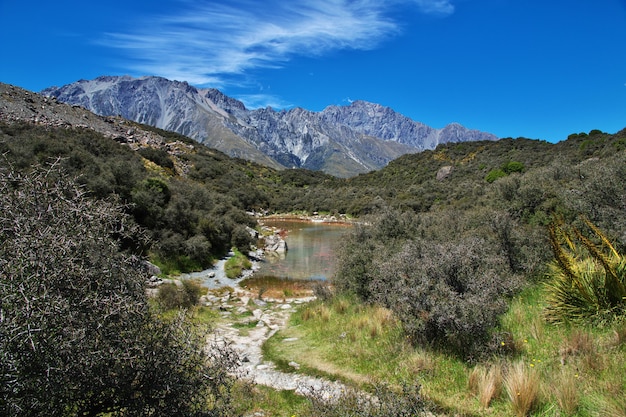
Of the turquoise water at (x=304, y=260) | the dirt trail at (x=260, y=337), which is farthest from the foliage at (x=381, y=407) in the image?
the turquoise water at (x=304, y=260)

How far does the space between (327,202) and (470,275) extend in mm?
64380

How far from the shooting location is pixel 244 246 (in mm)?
26875

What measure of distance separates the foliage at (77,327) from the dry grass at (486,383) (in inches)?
160

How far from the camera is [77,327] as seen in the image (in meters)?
3.04

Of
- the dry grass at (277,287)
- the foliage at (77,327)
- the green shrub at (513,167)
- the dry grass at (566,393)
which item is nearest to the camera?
the foliage at (77,327)

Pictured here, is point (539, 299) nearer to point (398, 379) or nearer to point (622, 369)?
point (622, 369)

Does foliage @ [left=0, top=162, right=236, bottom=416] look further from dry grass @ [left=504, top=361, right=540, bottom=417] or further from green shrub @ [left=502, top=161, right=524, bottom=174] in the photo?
green shrub @ [left=502, top=161, right=524, bottom=174]

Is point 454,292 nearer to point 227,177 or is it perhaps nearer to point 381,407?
point 381,407

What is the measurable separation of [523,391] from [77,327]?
221 inches

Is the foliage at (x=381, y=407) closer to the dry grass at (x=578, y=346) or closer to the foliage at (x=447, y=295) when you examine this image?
the foliage at (x=447, y=295)

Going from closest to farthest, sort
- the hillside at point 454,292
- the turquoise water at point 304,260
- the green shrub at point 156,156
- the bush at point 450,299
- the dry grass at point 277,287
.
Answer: the hillside at point 454,292 < the bush at point 450,299 < the dry grass at point 277,287 < the turquoise water at point 304,260 < the green shrub at point 156,156

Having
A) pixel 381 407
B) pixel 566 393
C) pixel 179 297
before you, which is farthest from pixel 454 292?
pixel 179 297

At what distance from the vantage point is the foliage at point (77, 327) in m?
2.75

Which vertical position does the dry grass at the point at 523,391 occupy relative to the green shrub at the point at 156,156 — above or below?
below
